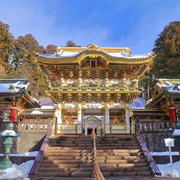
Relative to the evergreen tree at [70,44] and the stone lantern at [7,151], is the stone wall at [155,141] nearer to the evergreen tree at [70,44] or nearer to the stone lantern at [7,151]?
the stone lantern at [7,151]

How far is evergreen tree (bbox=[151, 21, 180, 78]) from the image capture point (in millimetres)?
28883

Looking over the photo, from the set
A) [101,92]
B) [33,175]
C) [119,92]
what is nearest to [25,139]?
[33,175]

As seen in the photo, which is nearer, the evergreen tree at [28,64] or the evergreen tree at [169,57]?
the evergreen tree at [169,57]

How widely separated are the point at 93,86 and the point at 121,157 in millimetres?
7852

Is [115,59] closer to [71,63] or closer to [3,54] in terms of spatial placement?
[71,63]

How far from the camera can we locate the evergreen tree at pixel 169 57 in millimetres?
28883

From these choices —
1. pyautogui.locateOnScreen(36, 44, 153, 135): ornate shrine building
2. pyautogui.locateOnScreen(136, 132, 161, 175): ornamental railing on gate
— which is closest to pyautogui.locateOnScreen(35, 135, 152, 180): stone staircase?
pyautogui.locateOnScreen(136, 132, 161, 175): ornamental railing on gate

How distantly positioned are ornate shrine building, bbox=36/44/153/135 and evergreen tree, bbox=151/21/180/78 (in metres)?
13.9

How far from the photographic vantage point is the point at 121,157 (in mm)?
9844

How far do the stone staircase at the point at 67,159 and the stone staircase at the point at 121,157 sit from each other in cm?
65

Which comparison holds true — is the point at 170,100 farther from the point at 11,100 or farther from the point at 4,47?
the point at 4,47

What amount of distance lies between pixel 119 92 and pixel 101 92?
5.16 ft

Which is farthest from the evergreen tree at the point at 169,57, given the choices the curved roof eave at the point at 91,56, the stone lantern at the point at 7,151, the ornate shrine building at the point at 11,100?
the stone lantern at the point at 7,151

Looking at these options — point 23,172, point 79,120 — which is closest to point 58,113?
point 79,120
